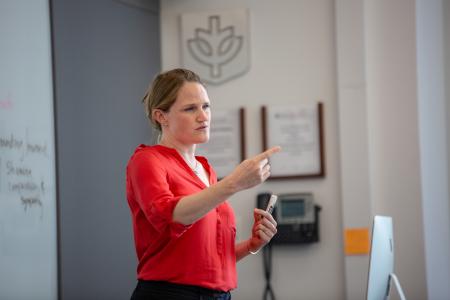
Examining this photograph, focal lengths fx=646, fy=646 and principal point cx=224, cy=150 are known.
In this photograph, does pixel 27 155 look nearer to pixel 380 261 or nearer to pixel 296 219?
pixel 380 261

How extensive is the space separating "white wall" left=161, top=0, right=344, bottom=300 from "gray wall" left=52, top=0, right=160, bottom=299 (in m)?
0.54

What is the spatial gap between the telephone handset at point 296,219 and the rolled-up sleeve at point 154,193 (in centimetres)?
228

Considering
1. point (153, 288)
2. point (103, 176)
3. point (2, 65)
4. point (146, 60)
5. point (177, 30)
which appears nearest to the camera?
point (153, 288)

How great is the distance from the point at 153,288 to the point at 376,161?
2.48 m

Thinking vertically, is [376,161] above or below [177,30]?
below

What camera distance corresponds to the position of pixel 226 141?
3.79 m

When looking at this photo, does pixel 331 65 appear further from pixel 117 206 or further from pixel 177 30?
pixel 117 206

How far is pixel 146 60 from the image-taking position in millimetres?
3602

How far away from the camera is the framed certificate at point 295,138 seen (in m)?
3.74

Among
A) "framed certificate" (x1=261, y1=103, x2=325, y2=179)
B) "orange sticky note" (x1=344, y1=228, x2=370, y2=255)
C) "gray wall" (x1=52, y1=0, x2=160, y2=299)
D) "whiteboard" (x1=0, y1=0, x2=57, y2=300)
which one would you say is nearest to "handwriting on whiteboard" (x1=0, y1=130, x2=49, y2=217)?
"whiteboard" (x1=0, y1=0, x2=57, y2=300)

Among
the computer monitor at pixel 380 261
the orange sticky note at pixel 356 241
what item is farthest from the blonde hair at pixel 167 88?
the orange sticky note at pixel 356 241

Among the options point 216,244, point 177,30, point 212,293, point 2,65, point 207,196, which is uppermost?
point 177,30

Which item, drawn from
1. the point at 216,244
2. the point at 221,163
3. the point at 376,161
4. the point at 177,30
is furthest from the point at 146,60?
the point at 216,244

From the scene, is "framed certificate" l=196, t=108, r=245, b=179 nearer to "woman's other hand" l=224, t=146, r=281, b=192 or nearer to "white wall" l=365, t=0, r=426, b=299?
"white wall" l=365, t=0, r=426, b=299
